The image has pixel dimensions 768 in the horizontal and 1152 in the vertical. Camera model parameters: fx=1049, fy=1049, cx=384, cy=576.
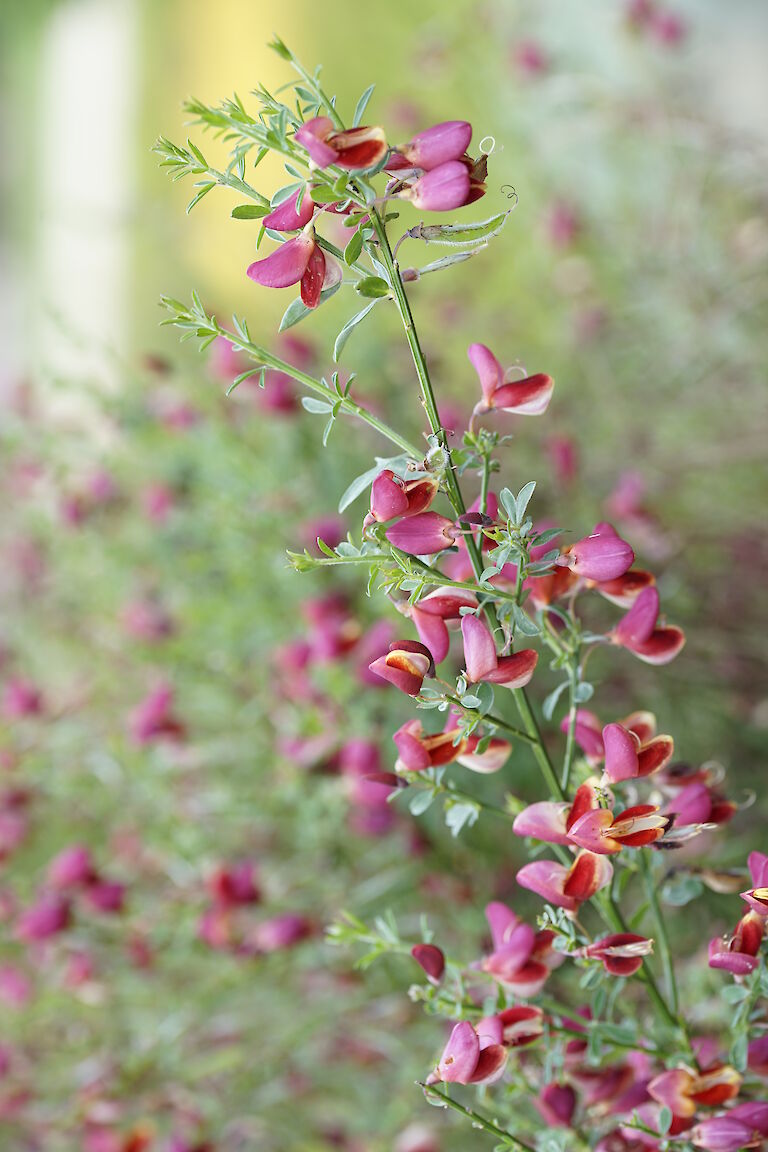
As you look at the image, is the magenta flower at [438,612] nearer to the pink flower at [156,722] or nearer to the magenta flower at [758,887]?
the magenta flower at [758,887]

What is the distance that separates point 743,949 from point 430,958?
0.12 meters

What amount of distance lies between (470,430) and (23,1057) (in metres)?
0.95

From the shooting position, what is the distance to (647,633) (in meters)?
0.42

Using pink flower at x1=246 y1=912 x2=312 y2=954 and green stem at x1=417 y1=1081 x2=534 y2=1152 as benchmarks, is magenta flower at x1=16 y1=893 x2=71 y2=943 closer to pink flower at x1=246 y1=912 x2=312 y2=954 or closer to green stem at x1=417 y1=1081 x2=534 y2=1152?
pink flower at x1=246 y1=912 x2=312 y2=954

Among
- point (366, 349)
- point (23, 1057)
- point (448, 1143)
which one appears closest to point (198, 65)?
point (366, 349)

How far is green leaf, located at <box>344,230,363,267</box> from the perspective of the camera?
1.12 ft

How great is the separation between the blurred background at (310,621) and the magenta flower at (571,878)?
9 centimetres

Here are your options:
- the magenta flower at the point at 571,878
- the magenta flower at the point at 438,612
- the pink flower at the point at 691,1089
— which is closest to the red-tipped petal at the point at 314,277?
the magenta flower at the point at 438,612

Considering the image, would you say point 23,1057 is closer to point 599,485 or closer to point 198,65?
point 599,485

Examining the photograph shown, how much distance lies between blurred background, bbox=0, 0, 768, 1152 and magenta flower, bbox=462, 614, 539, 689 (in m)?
0.08

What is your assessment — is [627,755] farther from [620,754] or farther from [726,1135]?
[726,1135]

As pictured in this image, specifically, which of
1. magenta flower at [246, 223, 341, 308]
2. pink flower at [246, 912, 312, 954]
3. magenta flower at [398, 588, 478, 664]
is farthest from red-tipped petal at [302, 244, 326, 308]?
pink flower at [246, 912, 312, 954]

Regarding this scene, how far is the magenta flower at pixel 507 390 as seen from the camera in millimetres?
390

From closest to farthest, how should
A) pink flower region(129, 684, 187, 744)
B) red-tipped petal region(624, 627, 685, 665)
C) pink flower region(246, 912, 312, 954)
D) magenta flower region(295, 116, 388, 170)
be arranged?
magenta flower region(295, 116, 388, 170) → red-tipped petal region(624, 627, 685, 665) → pink flower region(246, 912, 312, 954) → pink flower region(129, 684, 187, 744)
